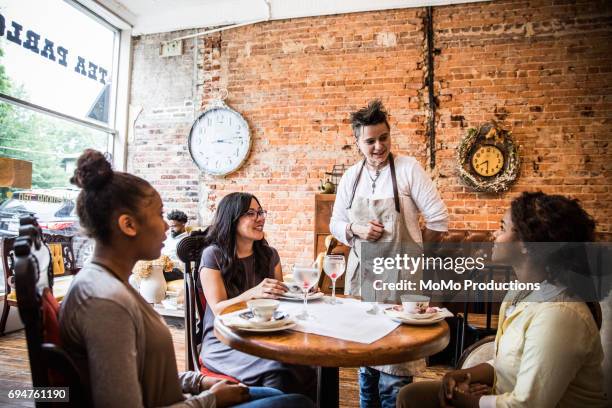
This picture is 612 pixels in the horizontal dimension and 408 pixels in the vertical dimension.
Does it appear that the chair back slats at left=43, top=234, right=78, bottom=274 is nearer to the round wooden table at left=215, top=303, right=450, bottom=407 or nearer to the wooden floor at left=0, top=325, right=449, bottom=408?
the wooden floor at left=0, top=325, right=449, bottom=408

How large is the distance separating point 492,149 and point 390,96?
1.25m

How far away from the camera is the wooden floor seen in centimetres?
272

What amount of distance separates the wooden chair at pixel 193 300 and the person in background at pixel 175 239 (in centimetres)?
271

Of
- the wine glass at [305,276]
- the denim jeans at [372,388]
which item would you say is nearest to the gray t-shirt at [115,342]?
the wine glass at [305,276]

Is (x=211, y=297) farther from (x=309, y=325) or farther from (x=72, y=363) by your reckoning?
(x=72, y=363)

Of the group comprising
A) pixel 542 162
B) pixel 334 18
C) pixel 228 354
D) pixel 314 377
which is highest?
pixel 334 18

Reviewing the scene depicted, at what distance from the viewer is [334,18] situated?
4789 millimetres

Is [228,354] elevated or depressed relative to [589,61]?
depressed

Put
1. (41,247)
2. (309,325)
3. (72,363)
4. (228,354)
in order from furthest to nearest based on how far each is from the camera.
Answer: (228,354) < (309,325) < (41,247) < (72,363)

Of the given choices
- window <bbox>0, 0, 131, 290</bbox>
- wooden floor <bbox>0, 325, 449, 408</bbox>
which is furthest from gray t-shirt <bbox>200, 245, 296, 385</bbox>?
window <bbox>0, 0, 131, 290</bbox>

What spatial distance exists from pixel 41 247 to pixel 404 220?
A: 5.95 ft

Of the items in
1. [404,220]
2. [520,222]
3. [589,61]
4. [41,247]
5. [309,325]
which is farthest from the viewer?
[589,61]

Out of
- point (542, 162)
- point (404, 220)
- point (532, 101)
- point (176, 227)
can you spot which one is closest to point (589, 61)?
point (532, 101)

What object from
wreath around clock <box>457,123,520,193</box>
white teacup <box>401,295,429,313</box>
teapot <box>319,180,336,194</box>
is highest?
wreath around clock <box>457,123,520,193</box>
